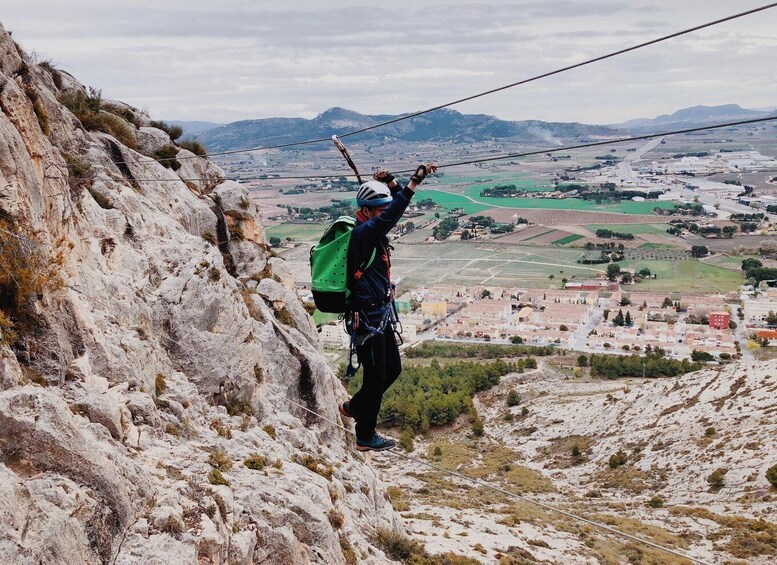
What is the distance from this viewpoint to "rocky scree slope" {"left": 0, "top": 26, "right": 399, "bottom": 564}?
6.37 metres

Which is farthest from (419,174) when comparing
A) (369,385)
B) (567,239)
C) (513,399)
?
(567,239)

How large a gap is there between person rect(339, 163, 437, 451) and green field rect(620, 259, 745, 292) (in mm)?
93722

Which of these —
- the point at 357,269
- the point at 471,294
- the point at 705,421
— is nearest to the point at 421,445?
the point at 705,421

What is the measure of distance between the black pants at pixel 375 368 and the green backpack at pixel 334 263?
2.33ft

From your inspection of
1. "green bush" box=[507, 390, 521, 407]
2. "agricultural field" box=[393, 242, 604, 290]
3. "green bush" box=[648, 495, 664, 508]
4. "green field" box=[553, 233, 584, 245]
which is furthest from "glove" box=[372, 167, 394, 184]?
"green field" box=[553, 233, 584, 245]

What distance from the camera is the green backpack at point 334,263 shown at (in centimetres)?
666

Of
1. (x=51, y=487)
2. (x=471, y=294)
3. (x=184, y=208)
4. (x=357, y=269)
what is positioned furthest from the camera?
(x=471, y=294)

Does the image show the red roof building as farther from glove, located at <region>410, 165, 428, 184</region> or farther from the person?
glove, located at <region>410, 165, 428, 184</region>

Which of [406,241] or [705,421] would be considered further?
[406,241]

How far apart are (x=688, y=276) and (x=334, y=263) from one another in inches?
4045

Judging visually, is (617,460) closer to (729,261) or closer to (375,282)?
(375,282)

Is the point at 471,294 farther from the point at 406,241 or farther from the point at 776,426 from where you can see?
the point at 776,426

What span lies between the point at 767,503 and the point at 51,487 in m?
25.4

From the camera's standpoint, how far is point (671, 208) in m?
Answer: 150
